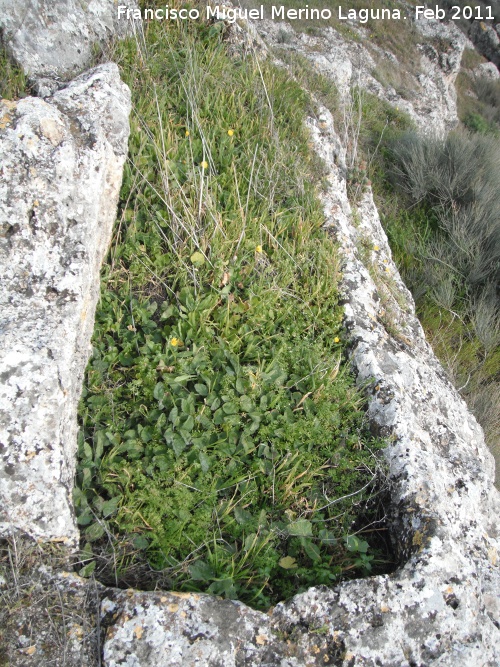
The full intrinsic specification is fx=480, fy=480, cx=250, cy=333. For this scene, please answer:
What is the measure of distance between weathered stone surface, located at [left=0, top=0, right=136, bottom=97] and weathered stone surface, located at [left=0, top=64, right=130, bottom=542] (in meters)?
0.63

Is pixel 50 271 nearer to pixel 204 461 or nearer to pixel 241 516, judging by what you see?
pixel 204 461

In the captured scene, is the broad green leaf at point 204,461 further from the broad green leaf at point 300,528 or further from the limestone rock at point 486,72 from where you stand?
the limestone rock at point 486,72

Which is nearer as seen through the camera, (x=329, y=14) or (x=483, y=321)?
(x=483, y=321)

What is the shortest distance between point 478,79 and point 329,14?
22.2 feet

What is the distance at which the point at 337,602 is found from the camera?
6.52 feet

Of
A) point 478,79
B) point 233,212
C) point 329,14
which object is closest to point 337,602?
point 233,212

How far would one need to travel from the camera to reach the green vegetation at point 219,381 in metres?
2.18

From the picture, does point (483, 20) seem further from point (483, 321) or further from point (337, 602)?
point (337, 602)

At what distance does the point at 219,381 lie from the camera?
8.66ft

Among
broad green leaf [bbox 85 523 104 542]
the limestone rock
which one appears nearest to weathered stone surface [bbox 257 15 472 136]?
the limestone rock

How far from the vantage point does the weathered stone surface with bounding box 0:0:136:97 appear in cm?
334

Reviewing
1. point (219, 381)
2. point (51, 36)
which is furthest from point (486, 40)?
point (219, 381)

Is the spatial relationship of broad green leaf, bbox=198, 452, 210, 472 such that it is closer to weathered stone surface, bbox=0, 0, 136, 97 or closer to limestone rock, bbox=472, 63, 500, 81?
weathered stone surface, bbox=0, 0, 136, 97

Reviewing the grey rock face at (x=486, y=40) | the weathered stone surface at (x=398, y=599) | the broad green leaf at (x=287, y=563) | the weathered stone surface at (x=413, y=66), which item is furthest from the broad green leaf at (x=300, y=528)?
the grey rock face at (x=486, y=40)
